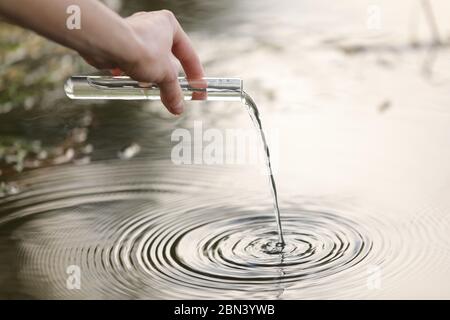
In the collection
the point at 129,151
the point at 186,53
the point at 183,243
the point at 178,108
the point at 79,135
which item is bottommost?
the point at 183,243

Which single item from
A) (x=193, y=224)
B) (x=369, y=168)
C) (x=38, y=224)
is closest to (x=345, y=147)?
(x=369, y=168)

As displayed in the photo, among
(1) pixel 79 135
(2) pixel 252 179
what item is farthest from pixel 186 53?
(1) pixel 79 135

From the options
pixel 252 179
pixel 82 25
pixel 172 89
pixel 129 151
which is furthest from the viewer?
pixel 129 151

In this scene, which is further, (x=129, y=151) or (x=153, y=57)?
(x=129, y=151)

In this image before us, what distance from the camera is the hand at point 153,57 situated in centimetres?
193

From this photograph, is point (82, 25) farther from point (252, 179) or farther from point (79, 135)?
point (79, 135)

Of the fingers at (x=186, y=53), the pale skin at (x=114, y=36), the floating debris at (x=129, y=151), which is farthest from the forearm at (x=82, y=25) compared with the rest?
the floating debris at (x=129, y=151)

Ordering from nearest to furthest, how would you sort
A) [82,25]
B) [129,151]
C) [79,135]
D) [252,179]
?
→ [82,25]
[252,179]
[129,151]
[79,135]

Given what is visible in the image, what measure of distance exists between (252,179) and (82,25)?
109 centimetres

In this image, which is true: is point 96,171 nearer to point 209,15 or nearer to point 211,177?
point 211,177

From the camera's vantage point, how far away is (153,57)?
1953 millimetres

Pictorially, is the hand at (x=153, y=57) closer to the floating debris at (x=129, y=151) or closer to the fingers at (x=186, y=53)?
the fingers at (x=186, y=53)

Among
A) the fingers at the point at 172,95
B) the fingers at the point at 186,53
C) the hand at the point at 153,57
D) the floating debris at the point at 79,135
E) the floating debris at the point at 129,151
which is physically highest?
the floating debris at the point at 79,135

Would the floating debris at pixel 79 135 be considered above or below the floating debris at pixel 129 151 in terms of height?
above
